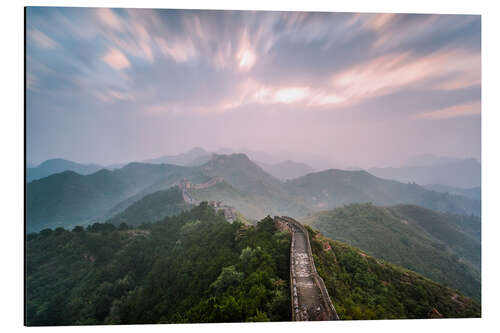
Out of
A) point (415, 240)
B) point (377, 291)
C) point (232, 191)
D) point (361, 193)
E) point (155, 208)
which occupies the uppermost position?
point (377, 291)

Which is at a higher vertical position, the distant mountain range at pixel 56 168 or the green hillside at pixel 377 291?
the distant mountain range at pixel 56 168

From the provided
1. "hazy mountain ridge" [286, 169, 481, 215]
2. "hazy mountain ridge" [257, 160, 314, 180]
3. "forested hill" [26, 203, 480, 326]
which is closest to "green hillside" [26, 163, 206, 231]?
"forested hill" [26, 203, 480, 326]

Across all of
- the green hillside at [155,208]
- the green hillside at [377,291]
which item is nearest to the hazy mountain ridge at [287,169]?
the green hillside at [155,208]

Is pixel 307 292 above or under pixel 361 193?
above

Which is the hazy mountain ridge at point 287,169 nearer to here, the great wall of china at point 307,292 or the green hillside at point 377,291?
the green hillside at point 377,291

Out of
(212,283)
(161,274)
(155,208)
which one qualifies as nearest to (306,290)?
(212,283)

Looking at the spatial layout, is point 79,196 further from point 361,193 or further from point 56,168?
point 361,193
